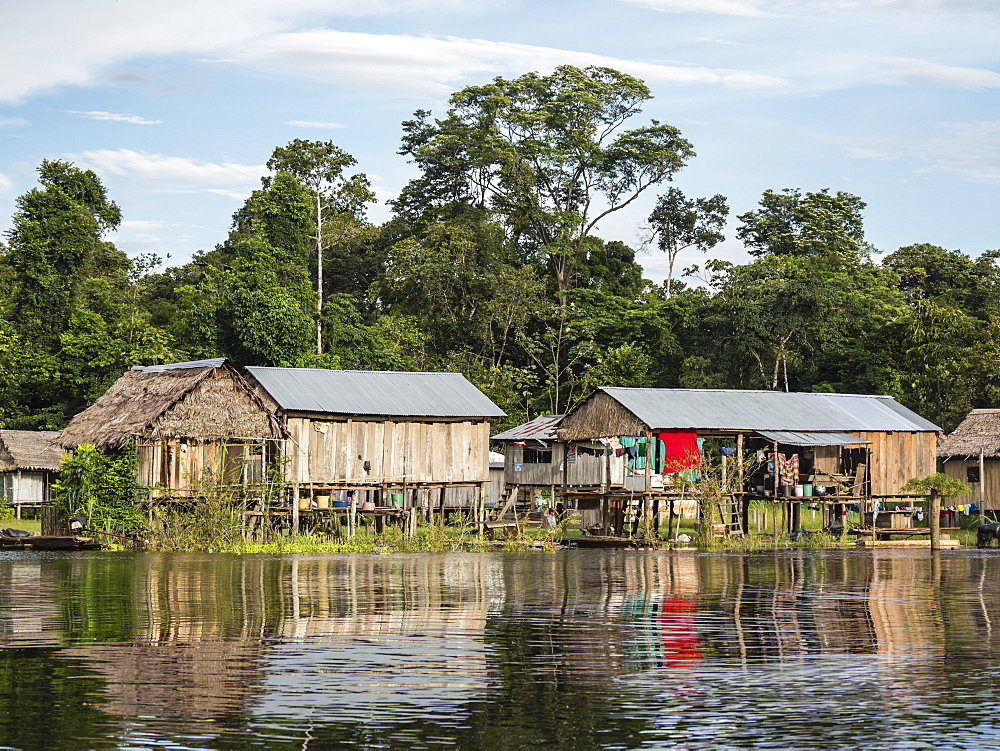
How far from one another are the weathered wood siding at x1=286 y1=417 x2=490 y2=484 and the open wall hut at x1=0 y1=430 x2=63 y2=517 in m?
9.55

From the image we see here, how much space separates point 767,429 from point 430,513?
10.9 meters

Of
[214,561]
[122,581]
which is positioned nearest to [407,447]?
[214,561]

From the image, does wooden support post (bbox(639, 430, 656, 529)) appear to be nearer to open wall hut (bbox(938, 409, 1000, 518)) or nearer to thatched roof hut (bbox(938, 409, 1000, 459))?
open wall hut (bbox(938, 409, 1000, 518))

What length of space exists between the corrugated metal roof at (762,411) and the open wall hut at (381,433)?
190 inches

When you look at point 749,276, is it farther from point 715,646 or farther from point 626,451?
point 715,646

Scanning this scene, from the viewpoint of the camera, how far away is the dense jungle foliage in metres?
49.5

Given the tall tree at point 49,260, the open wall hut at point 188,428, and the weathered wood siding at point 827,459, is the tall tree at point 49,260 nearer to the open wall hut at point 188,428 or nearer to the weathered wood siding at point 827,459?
the open wall hut at point 188,428

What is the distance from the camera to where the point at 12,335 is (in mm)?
48062

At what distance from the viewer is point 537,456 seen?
4488 centimetres

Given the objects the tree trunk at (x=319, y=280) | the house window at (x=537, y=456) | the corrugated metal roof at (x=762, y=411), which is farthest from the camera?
the tree trunk at (x=319, y=280)

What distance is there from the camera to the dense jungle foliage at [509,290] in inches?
1948

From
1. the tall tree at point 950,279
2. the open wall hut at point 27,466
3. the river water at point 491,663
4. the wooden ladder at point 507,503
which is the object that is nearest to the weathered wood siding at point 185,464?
the wooden ladder at point 507,503

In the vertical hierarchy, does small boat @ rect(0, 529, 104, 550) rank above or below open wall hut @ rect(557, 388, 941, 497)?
below

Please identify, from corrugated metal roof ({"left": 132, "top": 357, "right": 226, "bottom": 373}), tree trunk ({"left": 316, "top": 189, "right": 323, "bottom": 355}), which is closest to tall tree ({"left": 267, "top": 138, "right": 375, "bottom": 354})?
tree trunk ({"left": 316, "top": 189, "right": 323, "bottom": 355})
